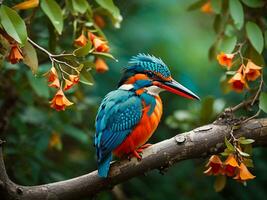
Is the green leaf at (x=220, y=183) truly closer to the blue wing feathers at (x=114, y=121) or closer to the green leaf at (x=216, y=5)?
the blue wing feathers at (x=114, y=121)

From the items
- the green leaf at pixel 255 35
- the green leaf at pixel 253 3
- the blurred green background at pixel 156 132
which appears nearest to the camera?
the green leaf at pixel 255 35

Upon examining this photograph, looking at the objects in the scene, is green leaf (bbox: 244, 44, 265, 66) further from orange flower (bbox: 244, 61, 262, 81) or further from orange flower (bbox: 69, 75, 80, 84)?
orange flower (bbox: 69, 75, 80, 84)

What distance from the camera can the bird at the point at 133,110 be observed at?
299 cm

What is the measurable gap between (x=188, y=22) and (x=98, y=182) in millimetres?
3581

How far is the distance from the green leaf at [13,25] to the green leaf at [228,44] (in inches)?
41.2

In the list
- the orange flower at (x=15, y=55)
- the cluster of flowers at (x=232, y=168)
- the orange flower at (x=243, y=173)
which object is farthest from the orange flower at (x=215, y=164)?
the orange flower at (x=15, y=55)

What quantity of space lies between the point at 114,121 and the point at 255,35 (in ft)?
2.73

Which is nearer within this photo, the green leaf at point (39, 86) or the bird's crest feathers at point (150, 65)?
the bird's crest feathers at point (150, 65)

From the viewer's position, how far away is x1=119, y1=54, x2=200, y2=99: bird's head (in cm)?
311

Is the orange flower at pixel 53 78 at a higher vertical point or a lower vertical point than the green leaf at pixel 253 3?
higher

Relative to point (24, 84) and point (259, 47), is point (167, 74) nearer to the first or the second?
point (259, 47)

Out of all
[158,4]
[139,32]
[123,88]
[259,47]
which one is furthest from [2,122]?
[158,4]

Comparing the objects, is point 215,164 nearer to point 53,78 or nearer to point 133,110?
point 133,110

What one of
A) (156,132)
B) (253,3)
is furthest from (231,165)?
(156,132)
